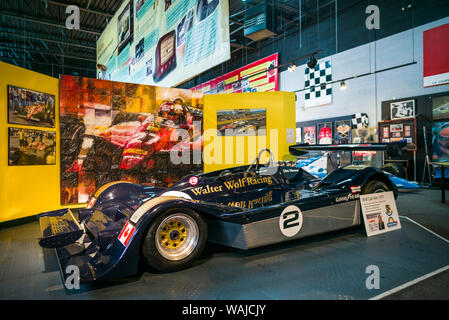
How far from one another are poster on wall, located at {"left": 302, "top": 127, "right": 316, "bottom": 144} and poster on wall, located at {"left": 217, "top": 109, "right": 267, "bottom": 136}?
477cm

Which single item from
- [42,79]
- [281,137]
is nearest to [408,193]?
[281,137]

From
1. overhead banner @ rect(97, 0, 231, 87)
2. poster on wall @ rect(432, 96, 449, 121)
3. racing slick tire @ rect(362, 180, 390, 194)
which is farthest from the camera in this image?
poster on wall @ rect(432, 96, 449, 121)

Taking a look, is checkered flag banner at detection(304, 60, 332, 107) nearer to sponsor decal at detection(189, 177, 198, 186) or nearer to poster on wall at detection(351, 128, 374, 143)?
poster on wall at detection(351, 128, 374, 143)

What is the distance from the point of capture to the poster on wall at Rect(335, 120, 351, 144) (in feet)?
30.4

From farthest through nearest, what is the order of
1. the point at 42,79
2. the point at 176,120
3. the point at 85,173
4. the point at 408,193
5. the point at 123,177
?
the point at 408,193
the point at 176,120
the point at 123,177
the point at 85,173
the point at 42,79

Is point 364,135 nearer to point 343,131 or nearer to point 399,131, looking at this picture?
point 343,131

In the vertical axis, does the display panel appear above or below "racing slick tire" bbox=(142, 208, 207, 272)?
above

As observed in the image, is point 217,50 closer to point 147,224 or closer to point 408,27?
point 147,224

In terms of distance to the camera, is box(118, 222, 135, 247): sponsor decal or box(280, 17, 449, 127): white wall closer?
box(118, 222, 135, 247): sponsor decal

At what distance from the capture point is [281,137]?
6.54 meters

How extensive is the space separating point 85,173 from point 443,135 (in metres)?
8.42

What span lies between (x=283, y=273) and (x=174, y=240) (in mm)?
918

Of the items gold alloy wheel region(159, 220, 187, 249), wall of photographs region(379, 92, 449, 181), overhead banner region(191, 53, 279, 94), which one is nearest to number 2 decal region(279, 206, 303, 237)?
gold alloy wheel region(159, 220, 187, 249)

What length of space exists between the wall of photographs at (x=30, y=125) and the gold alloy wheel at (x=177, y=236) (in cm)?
306
